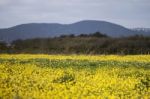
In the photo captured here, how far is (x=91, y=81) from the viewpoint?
16000 mm

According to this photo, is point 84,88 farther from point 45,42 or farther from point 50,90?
point 45,42

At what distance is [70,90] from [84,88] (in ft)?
2.67

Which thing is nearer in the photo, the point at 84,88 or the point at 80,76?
the point at 84,88

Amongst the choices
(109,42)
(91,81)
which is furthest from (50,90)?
(109,42)

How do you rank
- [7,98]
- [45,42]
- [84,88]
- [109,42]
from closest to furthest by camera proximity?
[7,98], [84,88], [109,42], [45,42]

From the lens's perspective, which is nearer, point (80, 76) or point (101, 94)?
point (101, 94)

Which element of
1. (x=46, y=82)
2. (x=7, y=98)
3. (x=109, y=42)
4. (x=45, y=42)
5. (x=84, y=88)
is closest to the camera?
(x=7, y=98)

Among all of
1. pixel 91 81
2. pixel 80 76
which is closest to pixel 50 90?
pixel 91 81

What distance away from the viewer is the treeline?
48094mm

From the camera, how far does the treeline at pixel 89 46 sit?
48094 millimetres

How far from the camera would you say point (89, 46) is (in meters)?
55.8

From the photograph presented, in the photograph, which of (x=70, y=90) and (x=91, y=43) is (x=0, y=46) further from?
(x=70, y=90)

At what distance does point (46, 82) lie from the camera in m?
15.5

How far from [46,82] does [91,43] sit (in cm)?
4303
